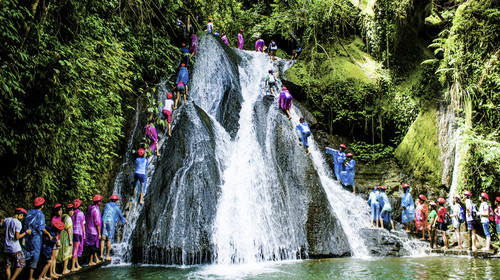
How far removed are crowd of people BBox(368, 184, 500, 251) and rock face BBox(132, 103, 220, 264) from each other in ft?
18.3

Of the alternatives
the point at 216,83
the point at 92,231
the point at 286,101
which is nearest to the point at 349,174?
the point at 286,101

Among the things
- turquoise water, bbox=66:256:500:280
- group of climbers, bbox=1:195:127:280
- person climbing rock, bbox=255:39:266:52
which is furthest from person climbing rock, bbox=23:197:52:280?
person climbing rock, bbox=255:39:266:52

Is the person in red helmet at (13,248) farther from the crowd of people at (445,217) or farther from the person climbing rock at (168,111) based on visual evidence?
the crowd of people at (445,217)

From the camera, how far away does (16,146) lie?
5.54m

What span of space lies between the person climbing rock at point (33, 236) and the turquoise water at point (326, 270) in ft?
2.60

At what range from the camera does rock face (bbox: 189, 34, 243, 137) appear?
1314cm

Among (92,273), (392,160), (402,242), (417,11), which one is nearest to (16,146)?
(92,273)

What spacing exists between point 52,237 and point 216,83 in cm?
981

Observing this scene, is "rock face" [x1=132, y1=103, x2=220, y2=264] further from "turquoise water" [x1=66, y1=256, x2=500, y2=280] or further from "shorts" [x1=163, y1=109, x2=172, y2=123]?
"turquoise water" [x1=66, y1=256, x2=500, y2=280]

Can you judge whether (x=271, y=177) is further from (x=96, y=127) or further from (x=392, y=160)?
(x=392, y=160)

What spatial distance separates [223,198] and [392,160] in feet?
29.7

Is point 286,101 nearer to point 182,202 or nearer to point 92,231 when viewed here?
point 182,202

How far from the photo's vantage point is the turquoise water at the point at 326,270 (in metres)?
5.62

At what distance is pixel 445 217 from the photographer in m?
9.60
